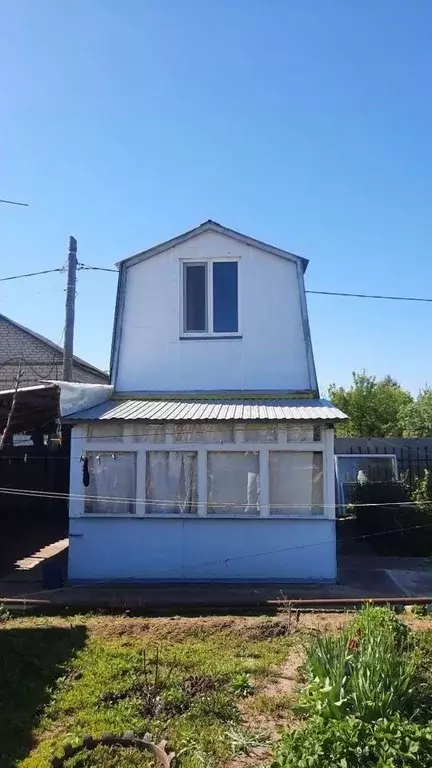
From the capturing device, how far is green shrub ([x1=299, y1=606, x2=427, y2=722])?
165 inches

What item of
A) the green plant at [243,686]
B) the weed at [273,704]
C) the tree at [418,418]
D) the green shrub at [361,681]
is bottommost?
the weed at [273,704]

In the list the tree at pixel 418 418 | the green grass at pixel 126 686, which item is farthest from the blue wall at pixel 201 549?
the tree at pixel 418 418

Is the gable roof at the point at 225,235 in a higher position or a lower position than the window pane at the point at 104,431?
higher

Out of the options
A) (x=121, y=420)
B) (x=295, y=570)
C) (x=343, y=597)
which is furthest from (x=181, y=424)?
(x=343, y=597)

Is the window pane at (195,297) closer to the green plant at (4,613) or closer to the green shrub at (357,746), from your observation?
the green plant at (4,613)

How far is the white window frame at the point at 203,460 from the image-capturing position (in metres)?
10.1

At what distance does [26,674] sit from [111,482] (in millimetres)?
4629

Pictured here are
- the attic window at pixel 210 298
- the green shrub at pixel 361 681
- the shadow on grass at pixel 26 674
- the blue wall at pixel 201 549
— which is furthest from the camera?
the attic window at pixel 210 298

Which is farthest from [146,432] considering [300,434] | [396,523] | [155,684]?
[396,523]

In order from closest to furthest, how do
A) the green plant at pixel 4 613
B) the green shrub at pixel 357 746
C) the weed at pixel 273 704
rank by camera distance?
1. the green shrub at pixel 357 746
2. the weed at pixel 273 704
3. the green plant at pixel 4 613

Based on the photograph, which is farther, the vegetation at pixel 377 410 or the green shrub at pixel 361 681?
the vegetation at pixel 377 410

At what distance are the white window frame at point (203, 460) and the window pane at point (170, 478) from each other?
0.41 feet

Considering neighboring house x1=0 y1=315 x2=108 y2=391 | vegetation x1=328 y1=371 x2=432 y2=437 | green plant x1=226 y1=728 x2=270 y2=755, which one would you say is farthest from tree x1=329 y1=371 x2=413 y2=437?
green plant x1=226 y1=728 x2=270 y2=755

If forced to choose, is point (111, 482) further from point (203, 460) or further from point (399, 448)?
point (399, 448)
